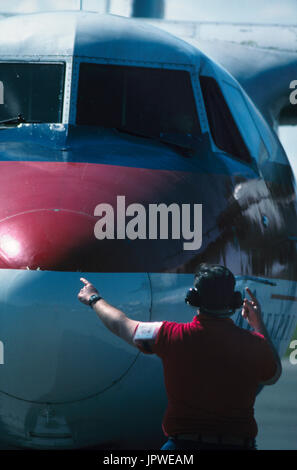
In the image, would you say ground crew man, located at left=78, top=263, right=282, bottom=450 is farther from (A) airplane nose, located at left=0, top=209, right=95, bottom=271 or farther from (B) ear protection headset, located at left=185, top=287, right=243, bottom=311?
(A) airplane nose, located at left=0, top=209, right=95, bottom=271

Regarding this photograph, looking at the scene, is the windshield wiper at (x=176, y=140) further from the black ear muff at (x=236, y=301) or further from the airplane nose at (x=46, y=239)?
the black ear muff at (x=236, y=301)

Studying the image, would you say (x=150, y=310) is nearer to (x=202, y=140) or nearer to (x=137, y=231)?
(x=137, y=231)

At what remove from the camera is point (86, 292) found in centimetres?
369

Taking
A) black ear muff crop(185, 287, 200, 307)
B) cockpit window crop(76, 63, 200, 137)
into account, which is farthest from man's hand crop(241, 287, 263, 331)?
cockpit window crop(76, 63, 200, 137)

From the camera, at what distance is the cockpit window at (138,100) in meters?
5.49

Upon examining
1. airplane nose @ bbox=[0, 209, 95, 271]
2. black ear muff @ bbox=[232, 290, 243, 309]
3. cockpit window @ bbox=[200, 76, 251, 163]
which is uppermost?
cockpit window @ bbox=[200, 76, 251, 163]

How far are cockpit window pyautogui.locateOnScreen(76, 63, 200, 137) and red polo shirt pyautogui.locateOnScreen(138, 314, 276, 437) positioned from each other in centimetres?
213

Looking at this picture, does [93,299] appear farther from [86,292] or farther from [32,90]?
[32,90]

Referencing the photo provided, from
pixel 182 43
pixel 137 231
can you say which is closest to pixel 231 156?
pixel 182 43

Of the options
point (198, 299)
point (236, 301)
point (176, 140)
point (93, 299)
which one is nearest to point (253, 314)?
point (236, 301)

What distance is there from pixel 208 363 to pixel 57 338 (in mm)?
739

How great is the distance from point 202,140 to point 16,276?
2166mm

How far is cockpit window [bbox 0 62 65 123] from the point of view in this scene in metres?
5.52

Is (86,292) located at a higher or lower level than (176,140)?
lower
